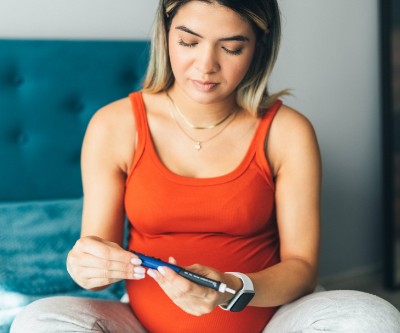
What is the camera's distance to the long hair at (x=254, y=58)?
1.23m

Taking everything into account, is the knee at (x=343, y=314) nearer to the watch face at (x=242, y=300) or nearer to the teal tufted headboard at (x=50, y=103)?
the watch face at (x=242, y=300)

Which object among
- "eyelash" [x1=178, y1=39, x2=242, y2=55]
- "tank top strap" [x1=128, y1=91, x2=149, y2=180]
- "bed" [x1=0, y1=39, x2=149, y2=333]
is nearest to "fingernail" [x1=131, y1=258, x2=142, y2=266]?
"tank top strap" [x1=128, y1=91, x2=149, y2=180]

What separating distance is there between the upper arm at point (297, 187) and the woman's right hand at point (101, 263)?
0.39m

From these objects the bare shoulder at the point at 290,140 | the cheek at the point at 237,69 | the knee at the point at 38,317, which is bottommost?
the knee at the point at 38,317

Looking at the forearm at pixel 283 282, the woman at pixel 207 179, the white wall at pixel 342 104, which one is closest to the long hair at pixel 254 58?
the woman at pixel 207 179

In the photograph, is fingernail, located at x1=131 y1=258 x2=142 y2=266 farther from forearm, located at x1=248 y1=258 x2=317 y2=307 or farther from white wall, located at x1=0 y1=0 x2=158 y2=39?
white wall, located at x1=0 y1=0 x2=158 y2=39

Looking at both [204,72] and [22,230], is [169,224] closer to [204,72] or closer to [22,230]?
[204,72]

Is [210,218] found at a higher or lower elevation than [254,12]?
lower

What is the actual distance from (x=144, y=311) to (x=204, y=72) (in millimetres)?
512

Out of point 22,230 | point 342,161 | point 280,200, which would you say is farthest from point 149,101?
point 342,161

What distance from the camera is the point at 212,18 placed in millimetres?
1131

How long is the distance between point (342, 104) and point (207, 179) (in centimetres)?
120

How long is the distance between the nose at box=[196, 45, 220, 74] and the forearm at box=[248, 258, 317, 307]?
0.41m

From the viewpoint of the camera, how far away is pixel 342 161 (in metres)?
2.33
